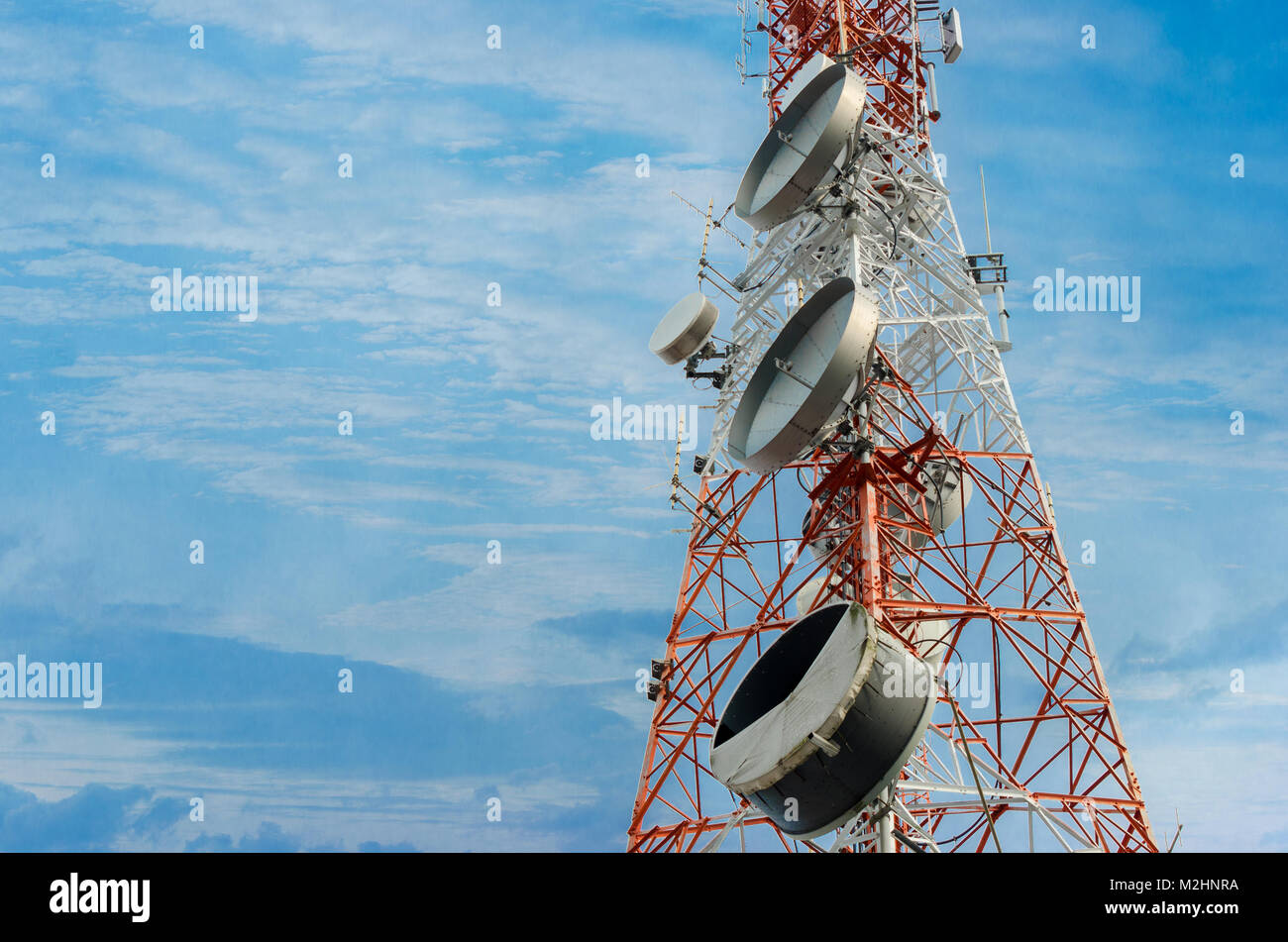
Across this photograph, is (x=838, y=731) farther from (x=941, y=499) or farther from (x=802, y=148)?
(x=802, y=148)

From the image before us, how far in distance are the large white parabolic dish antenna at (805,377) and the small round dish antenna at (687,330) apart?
835 cm

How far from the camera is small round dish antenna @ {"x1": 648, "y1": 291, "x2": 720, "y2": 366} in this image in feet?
132

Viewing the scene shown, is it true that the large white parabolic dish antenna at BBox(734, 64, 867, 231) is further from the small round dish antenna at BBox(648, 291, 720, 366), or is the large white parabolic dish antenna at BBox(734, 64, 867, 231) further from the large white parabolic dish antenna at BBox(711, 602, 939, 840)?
the large white parabolic dish antenna at BBox(711, 602, 939, 840)

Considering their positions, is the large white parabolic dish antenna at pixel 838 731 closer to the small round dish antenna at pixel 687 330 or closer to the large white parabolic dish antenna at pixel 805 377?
the large white parabolic dish antenna at pixel 805 377

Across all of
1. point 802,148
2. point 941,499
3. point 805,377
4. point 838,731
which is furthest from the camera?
point 802,148

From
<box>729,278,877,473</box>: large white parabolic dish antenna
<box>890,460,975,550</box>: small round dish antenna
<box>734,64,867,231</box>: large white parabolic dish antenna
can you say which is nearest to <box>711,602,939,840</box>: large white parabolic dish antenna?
<box>729,278,877,473</box>: large white parabolic dish antenna

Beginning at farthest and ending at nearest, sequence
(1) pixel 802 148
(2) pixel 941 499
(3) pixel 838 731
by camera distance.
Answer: (1) pixel 802 148, (2) pixel 941 499, (3) pixel 838 731

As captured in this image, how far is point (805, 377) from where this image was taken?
30641 millimetres

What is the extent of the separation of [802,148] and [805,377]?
10186 mm

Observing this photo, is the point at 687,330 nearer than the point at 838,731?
No

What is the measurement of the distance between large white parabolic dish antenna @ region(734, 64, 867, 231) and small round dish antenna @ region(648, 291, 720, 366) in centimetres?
340

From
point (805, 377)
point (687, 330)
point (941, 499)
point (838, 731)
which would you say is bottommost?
point (838, 731)

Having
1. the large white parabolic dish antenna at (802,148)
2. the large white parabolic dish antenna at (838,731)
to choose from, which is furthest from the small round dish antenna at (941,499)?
the large white parabolic dish antenna at (838,731)

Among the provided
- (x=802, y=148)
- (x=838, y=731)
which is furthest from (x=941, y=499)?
(x=838, y=731)
